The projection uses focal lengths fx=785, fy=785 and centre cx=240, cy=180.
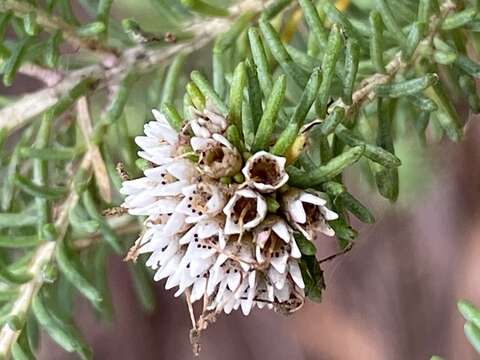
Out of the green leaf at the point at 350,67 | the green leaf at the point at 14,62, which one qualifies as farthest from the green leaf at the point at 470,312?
the green leaf at the point at 14,62

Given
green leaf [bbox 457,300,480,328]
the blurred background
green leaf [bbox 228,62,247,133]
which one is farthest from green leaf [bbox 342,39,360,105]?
the blurred background

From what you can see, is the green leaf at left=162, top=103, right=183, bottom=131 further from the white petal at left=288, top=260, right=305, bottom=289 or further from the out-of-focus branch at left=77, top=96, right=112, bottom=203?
the out-of-focus branch at left=77, top=96, right=112, bottom=203

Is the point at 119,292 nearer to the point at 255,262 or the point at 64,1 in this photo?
the point at 64,1

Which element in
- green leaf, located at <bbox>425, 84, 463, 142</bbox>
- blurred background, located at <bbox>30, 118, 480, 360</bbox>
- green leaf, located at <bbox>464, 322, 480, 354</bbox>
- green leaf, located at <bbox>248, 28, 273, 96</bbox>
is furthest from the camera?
blurred background, located at <bbox>30, 118, 480, 360</bbox>

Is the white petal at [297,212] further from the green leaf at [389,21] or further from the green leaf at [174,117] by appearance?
the green leaf at [389,21]

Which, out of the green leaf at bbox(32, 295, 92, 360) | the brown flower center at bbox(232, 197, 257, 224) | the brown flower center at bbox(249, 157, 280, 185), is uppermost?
the brown flower center at bbox(249, 157, 280, 185)

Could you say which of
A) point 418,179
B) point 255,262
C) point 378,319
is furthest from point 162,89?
point 378,319

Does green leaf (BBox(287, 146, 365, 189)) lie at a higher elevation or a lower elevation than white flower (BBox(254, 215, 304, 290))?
higher
